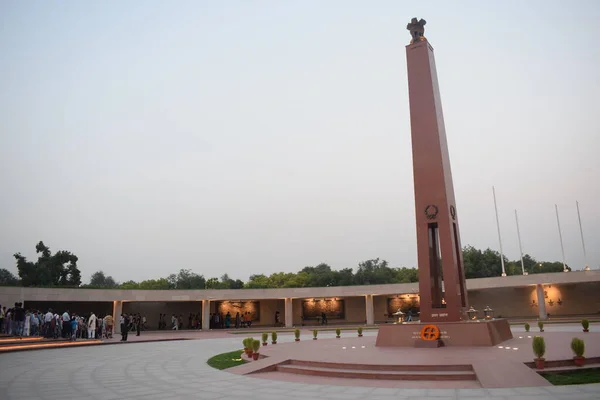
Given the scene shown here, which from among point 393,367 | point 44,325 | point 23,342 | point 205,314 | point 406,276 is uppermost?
point 406,276

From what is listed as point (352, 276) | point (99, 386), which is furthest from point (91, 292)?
point (352, 276)

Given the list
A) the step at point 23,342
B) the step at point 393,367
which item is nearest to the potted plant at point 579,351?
the step at point 393,367

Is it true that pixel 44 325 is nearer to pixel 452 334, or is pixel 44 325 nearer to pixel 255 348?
pixel 255 348

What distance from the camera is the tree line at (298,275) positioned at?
3841 centimetres

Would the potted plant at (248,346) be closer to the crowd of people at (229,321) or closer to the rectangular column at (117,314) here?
the rectangular column at (117,314)

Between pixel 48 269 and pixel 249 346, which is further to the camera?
pixel 48 269

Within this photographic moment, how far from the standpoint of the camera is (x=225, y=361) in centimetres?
1366

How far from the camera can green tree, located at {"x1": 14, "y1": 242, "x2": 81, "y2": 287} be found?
124ft

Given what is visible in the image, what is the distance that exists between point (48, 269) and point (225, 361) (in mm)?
31910

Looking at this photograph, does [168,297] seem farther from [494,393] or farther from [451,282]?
[494,393]

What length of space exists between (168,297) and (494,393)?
95.1ft

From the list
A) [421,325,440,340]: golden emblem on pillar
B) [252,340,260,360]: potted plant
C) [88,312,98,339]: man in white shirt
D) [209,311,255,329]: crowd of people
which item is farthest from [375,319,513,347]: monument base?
[209,311,255,329]: crowd of people

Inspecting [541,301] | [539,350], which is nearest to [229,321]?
[541,301]

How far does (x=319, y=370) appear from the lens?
10.5 metres
